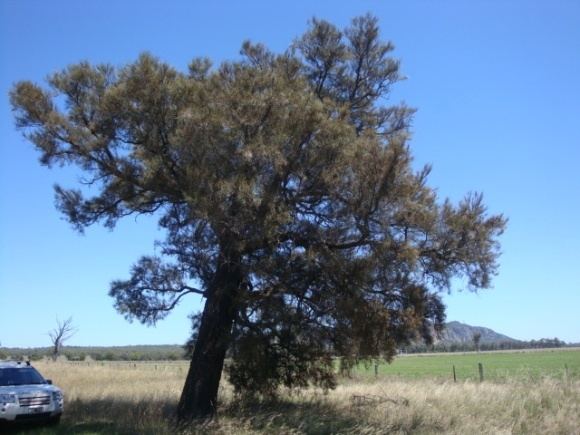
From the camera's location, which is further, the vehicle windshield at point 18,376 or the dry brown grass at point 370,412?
the vehicle windshield at point 18,376

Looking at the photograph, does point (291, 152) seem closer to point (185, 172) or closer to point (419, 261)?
point (185, 172)

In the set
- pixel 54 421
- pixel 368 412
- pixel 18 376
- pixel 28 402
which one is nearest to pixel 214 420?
pixel 368 412

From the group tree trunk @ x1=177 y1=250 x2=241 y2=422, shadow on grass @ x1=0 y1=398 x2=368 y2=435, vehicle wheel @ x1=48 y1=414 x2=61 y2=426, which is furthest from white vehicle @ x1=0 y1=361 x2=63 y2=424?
tree trunk @ x1=177 y1=250 x2=241 y2=422

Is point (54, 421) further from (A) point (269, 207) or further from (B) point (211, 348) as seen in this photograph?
(A) point (269, 207)

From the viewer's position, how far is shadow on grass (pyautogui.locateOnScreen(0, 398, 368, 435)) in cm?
1197

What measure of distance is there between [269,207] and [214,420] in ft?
16.1

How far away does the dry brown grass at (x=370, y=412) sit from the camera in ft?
40.7

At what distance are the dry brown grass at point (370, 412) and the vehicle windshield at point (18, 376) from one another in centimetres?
133

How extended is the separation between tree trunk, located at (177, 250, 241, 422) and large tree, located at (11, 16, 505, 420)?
0.03 m

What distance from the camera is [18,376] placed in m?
15.8

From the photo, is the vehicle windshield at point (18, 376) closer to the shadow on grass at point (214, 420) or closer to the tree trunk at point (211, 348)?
the shadow on grass at point (214, 420)

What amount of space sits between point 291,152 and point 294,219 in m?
1.50

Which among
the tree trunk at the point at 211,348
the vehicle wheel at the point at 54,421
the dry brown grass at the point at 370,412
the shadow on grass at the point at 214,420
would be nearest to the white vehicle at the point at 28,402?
the vehicle wheel at the point at 54,421

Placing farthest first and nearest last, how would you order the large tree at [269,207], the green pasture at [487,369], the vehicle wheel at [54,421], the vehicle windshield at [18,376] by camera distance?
the green pasture at [487,369], the vehicle windshield at [18,376], the vehicle wheel at [54,421], the large tree at [269,207]
